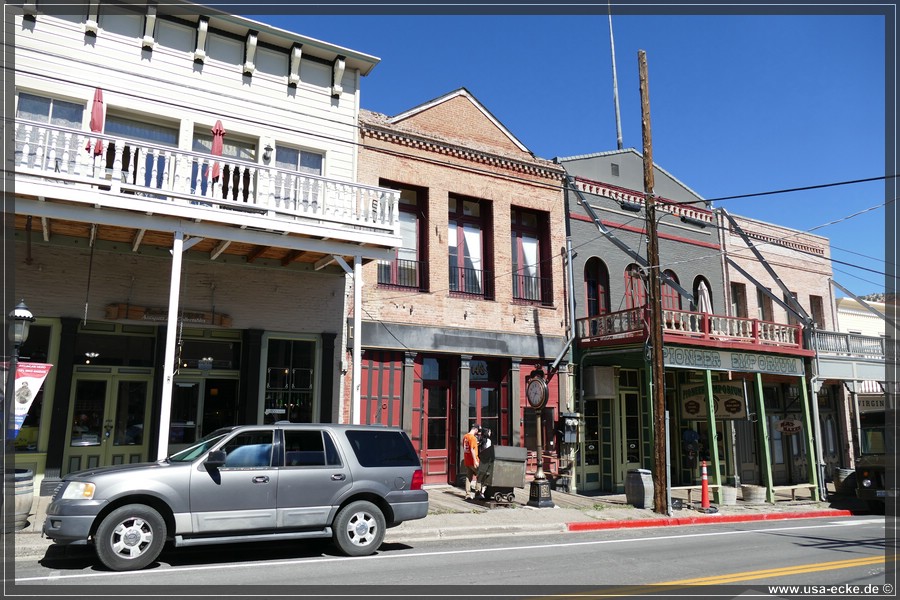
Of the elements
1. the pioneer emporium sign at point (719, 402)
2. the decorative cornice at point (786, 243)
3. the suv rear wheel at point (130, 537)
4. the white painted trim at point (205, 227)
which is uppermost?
the decorative cornice at point (786, 243)

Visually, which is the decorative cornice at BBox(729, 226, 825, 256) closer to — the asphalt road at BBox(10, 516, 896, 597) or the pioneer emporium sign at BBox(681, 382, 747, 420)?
the pioneer emporium sign at BBox(681, 382, 747, 420)

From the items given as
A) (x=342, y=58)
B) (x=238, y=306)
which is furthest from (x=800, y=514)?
(x=342, y=58)

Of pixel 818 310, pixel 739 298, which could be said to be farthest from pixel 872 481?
pixel 818 310

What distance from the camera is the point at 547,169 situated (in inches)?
760

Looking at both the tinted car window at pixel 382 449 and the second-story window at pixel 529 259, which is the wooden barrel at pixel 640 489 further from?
the tinted car window at pixel 382 449

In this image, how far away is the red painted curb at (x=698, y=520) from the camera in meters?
13.0

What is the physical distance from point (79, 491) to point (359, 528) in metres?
3.60

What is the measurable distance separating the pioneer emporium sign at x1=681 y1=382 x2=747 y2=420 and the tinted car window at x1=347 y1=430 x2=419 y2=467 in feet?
37.1

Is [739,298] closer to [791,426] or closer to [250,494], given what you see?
[791,426]

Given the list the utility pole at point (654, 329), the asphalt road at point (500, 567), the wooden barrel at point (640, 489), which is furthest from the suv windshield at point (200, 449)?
the wooden barrel at point (640, 489)

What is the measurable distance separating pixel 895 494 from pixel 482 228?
1247 cm

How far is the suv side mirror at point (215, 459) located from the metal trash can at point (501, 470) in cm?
700

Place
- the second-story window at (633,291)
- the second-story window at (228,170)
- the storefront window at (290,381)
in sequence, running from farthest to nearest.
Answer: the second-story window at (633,291) → the storefront window at (290,381) → the second-story window at (228,170)

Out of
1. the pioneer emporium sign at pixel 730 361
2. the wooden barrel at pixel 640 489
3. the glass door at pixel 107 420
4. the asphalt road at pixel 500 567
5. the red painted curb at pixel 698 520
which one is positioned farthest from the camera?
the pioneer emporium sign at pixel 730 361
